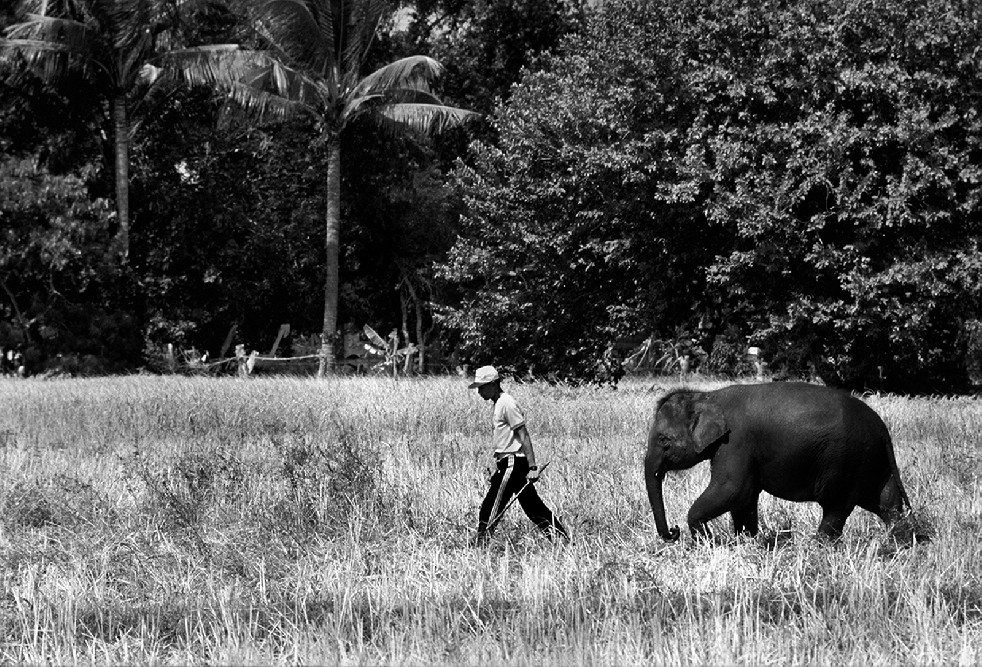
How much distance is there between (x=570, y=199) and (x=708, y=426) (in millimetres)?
18028

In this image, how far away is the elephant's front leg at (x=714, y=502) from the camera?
795cm

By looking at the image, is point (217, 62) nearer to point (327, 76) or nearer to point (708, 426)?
point (327, 76)

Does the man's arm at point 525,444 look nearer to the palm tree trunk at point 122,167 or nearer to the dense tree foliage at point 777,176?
the dense tree foliage at point 777,176

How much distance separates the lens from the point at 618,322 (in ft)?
85.3

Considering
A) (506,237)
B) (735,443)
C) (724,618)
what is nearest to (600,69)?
(506,237)

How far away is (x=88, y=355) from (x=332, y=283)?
6.66 m

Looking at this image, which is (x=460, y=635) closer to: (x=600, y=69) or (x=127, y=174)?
(x=600, y=69)

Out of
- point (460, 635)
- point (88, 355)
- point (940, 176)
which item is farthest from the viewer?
point (88, 355)

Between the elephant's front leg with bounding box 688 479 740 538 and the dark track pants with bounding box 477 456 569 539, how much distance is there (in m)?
1.01

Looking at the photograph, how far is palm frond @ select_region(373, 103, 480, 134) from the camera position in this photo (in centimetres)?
2958

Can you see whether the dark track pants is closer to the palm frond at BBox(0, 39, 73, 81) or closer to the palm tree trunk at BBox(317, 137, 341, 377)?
the palm tree trunk at BBox(317, 137, 341, 377)

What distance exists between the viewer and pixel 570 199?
2578 centimetres

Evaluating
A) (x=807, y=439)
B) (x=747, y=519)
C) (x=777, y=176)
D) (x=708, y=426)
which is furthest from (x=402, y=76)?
(x=807, y=439)

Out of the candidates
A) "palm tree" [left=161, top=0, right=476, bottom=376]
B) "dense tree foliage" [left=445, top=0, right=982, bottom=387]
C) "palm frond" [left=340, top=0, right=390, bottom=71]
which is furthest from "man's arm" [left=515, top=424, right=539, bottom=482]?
"palm frond" [left=340, top=0, right=390, bottom=71]
